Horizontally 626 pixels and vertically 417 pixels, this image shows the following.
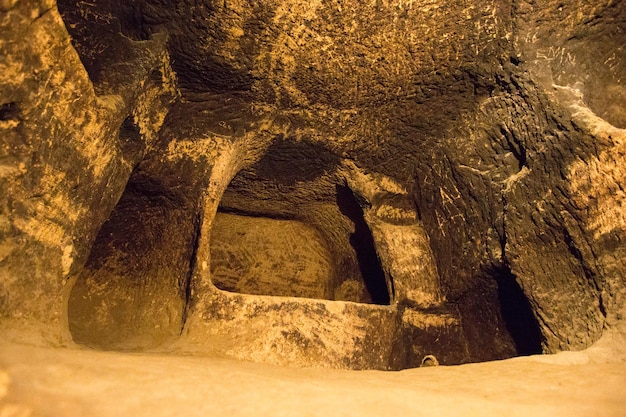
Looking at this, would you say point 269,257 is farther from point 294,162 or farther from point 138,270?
point 138,270

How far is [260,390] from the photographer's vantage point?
1.12m

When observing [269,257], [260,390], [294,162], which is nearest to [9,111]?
[260,390]

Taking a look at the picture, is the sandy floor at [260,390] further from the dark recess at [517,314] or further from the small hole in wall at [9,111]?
the dark recess at [517,314]

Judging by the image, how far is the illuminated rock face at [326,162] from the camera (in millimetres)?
1814

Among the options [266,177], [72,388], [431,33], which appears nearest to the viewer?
[72,388]

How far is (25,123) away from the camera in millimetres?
1649

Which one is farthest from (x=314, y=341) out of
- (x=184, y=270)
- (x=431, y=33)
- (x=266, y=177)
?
(x=431, y=33)

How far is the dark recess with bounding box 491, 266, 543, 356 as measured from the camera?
2375 mm

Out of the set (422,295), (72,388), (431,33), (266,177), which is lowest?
(72,388)

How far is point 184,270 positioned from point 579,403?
195cm

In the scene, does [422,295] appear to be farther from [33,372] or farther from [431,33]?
[33,372]

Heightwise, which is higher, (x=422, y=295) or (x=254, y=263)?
(x=254, y=263)

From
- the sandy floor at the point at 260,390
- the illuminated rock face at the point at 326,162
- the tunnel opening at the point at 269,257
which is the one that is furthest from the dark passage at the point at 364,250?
the sandy floor at the point at 260,390

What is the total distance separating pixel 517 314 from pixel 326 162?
1.40m
